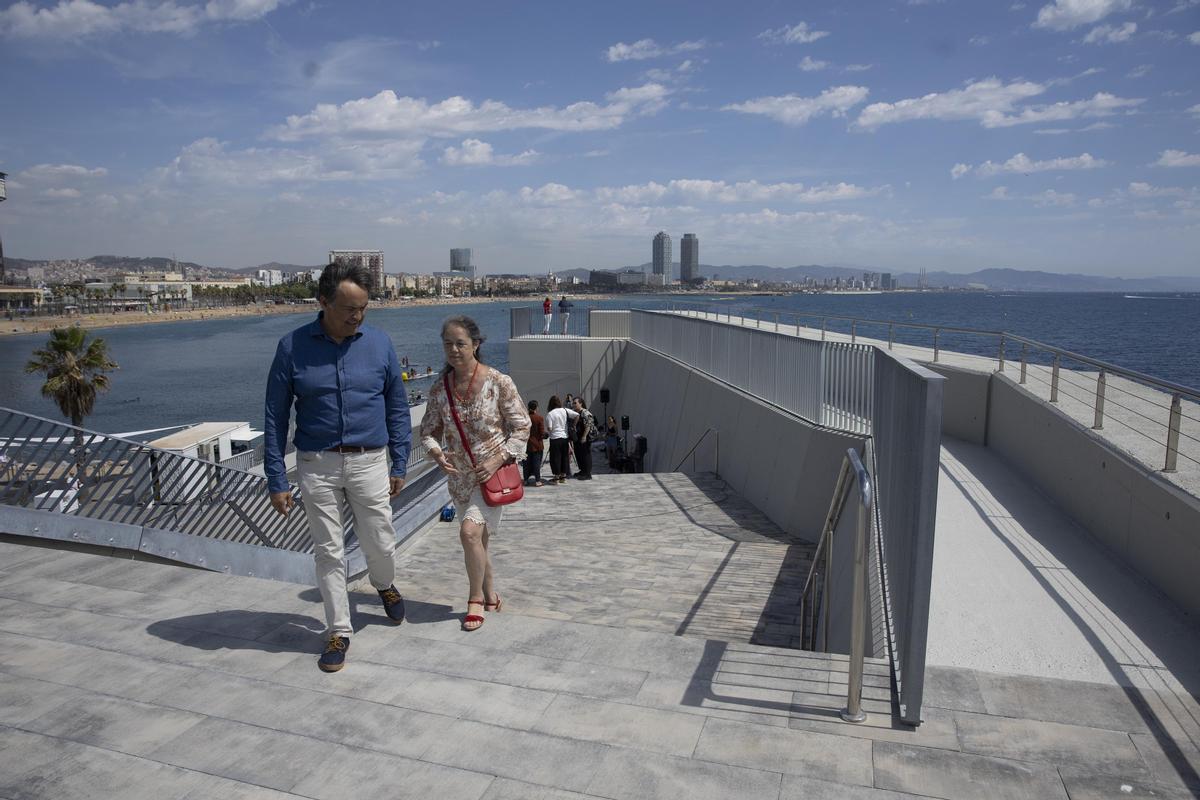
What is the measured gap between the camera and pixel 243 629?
187 inches

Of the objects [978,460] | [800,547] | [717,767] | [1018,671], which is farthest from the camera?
[978,460]

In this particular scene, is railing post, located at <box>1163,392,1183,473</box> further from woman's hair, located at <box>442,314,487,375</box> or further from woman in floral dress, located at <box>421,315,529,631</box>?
woman's hair, located at <box>442,314,487,375</box>

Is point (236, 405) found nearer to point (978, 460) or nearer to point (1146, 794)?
point (978, 460)

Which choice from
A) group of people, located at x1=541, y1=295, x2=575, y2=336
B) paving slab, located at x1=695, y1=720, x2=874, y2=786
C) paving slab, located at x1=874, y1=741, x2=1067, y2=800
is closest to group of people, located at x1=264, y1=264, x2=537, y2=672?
paving slab, located at x1=695, y1=720, x2=874, y2=786

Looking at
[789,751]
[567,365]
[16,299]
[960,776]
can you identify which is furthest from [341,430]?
[16,299]

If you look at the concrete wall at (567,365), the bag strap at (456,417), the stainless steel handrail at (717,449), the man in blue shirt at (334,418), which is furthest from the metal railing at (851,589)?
the concrete wall at (567,365)

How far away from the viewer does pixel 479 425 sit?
16.4 feet

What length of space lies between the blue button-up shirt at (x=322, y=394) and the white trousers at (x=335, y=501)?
9 centimetres

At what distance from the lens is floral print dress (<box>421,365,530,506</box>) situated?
16.4 feet

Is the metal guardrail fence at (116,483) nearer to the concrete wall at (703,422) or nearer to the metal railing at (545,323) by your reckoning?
the concrete wall at (703,422)

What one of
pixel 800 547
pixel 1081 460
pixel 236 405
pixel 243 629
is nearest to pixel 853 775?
pixel 243 629

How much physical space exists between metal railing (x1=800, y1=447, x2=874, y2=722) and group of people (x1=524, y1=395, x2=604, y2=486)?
685cm

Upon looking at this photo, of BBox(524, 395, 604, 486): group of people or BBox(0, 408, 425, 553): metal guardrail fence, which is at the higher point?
BBox(0, 408, 425, 553): metal guardrail fence

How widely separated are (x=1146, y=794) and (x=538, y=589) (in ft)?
17.0
